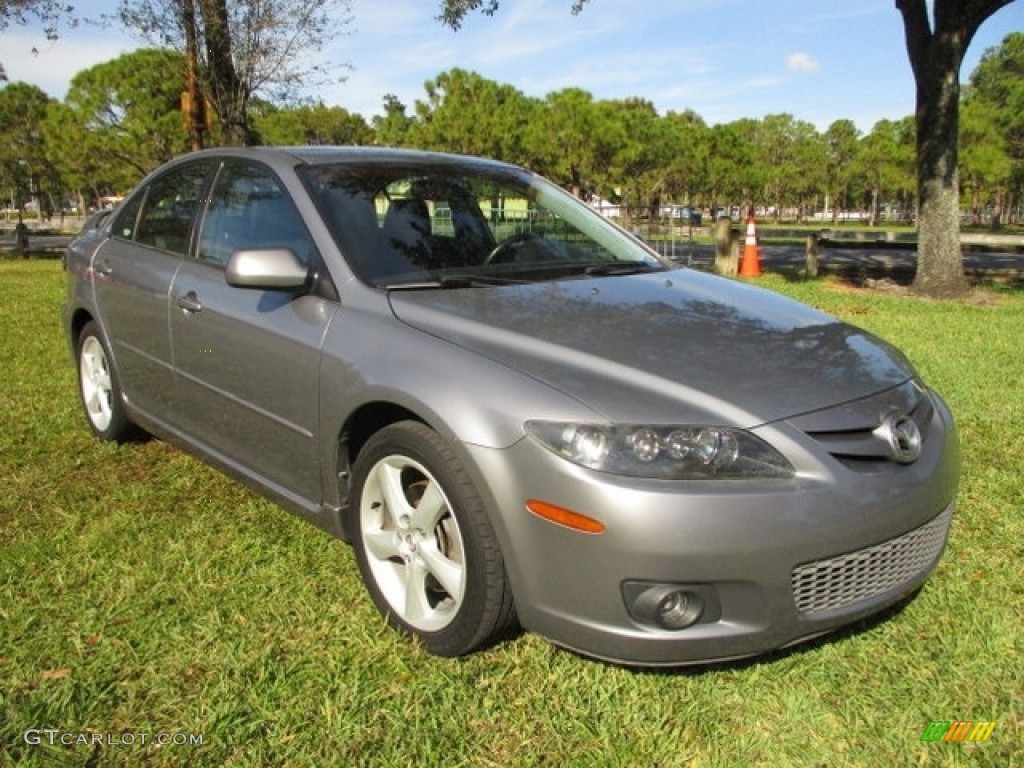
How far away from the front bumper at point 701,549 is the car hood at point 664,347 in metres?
0.18

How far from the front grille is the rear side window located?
2874 millimetres

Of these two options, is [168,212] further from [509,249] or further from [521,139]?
[521,139]

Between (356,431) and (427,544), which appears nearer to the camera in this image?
(427,544)

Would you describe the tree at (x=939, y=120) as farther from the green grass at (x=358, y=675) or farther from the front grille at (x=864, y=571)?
the front grille at (x=864, y=571)

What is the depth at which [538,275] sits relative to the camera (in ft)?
10.2

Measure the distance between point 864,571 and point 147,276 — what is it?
3.19m

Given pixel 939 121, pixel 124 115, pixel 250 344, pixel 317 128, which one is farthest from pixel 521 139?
pixel 250 344

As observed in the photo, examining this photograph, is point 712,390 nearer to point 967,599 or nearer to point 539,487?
point 539,487

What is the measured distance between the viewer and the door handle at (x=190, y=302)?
Answer: 3359mm

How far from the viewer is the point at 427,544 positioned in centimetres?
250

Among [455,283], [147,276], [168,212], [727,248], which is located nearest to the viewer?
[455,283]

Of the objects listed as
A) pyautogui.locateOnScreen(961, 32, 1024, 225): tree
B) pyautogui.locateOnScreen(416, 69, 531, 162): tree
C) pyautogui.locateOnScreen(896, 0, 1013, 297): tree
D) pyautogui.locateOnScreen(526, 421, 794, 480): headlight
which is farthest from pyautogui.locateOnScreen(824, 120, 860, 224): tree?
pyautogui.locateOnScreen(526, 421, 794, 480): headlight

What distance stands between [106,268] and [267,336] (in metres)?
1.74

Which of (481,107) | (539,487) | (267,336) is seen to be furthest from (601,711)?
(481,107)
